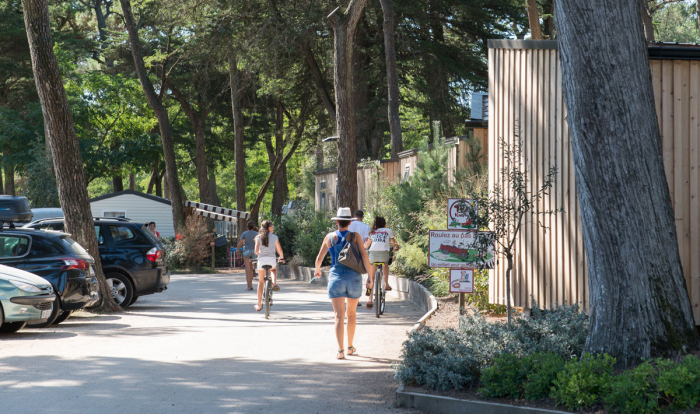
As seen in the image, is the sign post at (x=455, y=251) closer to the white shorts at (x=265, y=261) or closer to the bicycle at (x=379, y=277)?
the bicycle at (x=379, y=277)

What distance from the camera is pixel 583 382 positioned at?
5.90 metres

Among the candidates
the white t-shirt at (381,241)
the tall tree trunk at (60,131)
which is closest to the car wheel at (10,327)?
the tall tree trunk at (60,131)

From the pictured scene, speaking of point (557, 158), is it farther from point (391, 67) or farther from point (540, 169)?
point (391, 67)

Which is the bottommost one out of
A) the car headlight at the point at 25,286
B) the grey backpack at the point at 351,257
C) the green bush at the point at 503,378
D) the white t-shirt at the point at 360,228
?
the green bush at the point at 503,378

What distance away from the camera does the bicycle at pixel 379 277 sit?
44.9 feet

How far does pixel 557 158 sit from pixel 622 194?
12.6 feet

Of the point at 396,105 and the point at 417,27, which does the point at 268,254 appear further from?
the point at 417,27

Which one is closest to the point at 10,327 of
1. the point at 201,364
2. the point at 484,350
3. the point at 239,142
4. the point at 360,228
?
the point at 201,364

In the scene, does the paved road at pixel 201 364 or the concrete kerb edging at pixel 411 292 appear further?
the concrete kerb edging at pixel 411 292

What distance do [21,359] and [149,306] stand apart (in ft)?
24.5

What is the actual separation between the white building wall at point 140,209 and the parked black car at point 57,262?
94.8ft

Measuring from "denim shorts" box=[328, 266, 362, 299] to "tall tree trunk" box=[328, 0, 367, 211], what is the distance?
1197 centimetres

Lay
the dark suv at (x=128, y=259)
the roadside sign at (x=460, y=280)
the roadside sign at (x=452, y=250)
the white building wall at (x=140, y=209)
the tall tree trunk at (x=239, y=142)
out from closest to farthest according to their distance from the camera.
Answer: the roadside sign at (x=452, y=250) → the roadside sign at (x=460, y=280) → the dark suv at (x=128, y=259) → the tall tree trunk at (x=239, y=142) → the white building wall at (x=140, y=209)

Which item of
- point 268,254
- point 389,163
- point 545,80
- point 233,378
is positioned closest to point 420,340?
point 233,378
